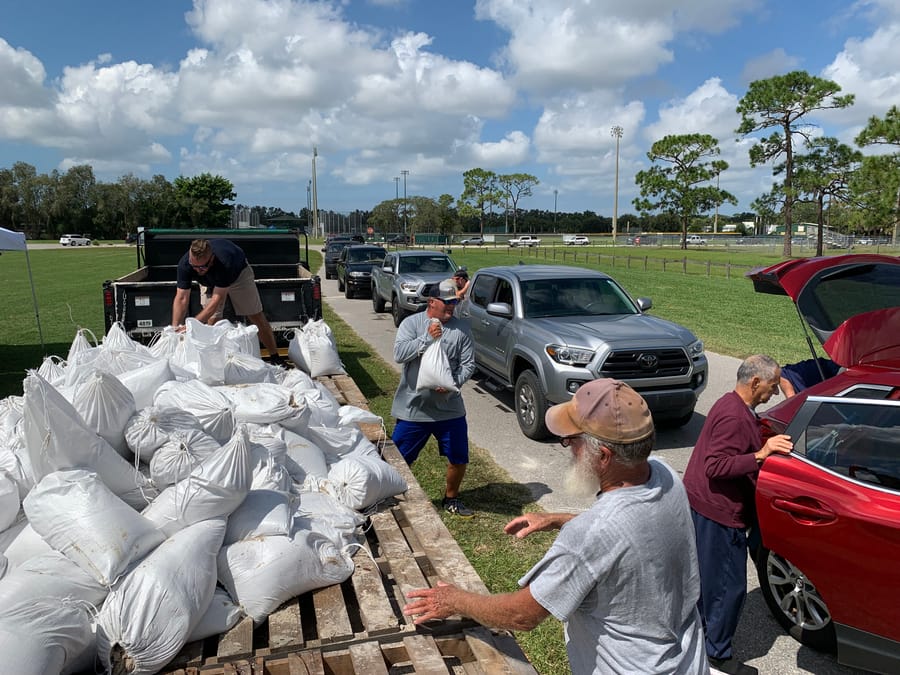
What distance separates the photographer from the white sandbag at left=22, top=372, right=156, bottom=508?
9.60 feet

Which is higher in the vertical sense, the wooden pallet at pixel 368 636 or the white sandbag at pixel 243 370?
the white sandbag at pixel 243 370

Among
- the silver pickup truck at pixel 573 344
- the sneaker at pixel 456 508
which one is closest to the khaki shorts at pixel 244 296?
the silver pickup truck at pixel 573 344

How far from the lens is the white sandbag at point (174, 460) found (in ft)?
10.7

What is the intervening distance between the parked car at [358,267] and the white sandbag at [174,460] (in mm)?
17262

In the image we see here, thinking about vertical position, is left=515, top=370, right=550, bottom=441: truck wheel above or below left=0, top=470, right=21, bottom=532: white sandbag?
below

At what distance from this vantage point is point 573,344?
23.1 feet

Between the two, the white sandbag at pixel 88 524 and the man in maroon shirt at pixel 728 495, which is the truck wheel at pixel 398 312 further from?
the white sandbag at pixel 88 524

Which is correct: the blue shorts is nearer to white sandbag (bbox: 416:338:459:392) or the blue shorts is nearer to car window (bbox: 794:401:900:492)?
white sandbag (bbox: 416:338:459:392)

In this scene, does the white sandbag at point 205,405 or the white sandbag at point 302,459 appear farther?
the white sandbag at point 302,459

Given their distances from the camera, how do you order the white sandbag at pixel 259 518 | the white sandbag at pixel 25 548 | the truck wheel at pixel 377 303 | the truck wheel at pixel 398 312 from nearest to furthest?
the white sandbag at pixel 25 548 → the white sandbag at pixel 259 518 → the truck wheel at pixel 398 312 → the truck wheel at pixel 377 303

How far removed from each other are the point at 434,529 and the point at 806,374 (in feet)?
10.6

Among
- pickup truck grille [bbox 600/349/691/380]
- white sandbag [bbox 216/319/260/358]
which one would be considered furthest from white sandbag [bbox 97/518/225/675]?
pickup truck grille [bbox 600/349/691/380]

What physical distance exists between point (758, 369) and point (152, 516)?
3.05 m

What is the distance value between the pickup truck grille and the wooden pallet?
3.90 meters
